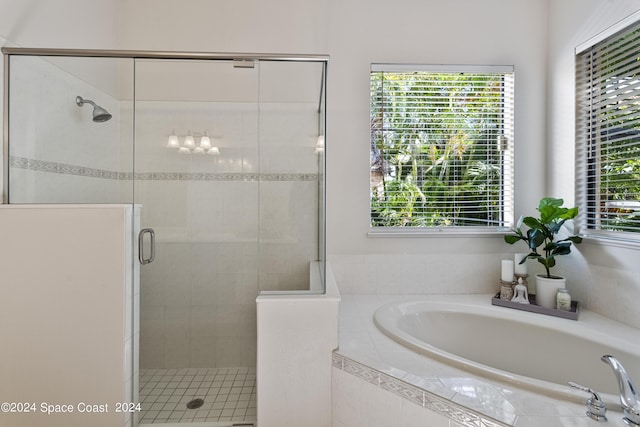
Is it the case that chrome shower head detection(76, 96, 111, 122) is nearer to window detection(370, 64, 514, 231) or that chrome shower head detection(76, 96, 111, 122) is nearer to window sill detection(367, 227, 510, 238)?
window detection(370, 64, 514, 231)

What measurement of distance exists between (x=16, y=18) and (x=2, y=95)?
1.28ft

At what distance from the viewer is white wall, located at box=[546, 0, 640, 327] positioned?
61.6 inches

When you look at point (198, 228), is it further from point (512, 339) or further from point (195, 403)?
point (512, 339)

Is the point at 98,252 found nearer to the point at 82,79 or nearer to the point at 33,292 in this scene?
the point at 33,292

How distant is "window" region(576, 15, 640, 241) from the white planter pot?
0.36 m

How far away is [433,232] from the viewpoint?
2111 mm

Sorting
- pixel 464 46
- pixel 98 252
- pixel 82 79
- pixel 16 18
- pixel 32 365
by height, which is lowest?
pixel 32 365

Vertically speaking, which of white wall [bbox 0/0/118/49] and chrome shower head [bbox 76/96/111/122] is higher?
white wall [bbox 0/0/118/49]

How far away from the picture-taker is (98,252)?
135 centimetres

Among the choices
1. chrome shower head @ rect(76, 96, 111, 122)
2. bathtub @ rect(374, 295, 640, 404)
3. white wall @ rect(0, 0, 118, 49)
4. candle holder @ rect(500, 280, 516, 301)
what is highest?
white wall @ rect(0, 0, 118, 49)

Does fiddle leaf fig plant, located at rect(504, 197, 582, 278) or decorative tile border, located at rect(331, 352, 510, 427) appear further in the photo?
fiddle leaf fig plant, located at rect(504, 197, 582, 278)

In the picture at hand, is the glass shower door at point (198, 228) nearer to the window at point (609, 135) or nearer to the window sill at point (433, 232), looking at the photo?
the window sill at point (433, 232)

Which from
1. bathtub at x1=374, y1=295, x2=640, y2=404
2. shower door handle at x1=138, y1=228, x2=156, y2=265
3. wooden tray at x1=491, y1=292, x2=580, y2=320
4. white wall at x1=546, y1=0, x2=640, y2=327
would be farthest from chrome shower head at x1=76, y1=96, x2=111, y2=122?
white wall at x1=546, y1=0, x2=640, y2=327

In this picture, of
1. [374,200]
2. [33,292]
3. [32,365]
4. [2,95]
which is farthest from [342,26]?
[32,365]
